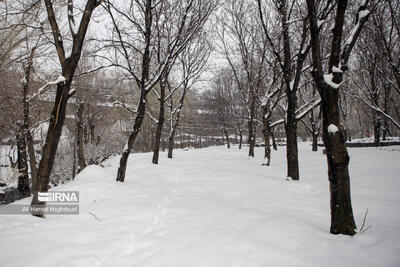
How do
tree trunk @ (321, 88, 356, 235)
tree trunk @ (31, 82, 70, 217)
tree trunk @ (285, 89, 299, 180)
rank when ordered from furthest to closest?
tree trunk @ (285, 89, 299, 180) → tree trunk @ (31, 82, 70, 217) → tree trunk @ (321, 88, 356, 235)

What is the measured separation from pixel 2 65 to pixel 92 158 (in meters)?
8.94

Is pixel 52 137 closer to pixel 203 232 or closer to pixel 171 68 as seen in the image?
pixel 203 232

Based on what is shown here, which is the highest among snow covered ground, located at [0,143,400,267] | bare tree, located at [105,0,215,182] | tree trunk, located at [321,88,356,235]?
bare tree, located at [105,0,215,182]

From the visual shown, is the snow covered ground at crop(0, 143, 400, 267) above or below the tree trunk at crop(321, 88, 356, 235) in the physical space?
below

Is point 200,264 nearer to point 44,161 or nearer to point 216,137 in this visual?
point 44,161

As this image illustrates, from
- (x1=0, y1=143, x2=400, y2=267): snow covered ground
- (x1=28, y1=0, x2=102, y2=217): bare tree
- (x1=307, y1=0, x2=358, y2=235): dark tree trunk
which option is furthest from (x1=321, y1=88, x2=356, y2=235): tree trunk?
(x1=28, y1=0, x2=102, y2=217): bare tree

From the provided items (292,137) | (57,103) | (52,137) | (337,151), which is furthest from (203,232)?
(292,137)

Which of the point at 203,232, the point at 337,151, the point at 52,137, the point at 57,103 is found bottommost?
the point at 203,232

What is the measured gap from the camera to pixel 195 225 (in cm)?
314

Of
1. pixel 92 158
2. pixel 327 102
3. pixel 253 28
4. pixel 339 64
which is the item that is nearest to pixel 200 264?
pixel 327 102

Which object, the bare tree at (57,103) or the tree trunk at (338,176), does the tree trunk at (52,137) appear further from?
the tree trunk at (338,176)

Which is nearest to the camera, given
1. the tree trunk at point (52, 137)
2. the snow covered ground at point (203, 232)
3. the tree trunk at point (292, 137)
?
the snow covered ground at point (203, 232)

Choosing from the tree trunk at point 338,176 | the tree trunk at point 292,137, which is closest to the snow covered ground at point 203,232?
the tree trunk at point 338,176

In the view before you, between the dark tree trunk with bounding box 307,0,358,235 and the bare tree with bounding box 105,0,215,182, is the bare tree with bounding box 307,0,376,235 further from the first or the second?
the bare tree with bounding box 105,0,215,182
